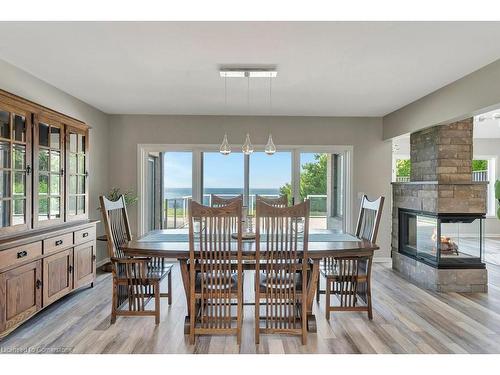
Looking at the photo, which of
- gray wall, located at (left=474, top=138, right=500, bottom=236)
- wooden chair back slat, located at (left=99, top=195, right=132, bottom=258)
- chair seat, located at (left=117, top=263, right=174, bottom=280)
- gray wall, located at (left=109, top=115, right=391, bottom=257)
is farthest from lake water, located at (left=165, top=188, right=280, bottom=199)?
gray wall, located at (left=474, top=138, right=500, bottom=236)

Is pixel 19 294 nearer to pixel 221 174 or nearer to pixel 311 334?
pixel 311 334

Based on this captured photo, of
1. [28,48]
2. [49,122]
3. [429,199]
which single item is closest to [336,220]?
[429,199]

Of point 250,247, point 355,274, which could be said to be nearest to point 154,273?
point 250,247

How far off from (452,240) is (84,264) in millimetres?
4552

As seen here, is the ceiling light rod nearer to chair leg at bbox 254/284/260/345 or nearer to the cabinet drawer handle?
chair leg at bbox 254/284/260/345

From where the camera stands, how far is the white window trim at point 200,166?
18.8ft

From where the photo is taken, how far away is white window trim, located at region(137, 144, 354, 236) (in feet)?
18.8

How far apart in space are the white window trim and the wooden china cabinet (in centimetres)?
144

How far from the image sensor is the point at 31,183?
3273mm

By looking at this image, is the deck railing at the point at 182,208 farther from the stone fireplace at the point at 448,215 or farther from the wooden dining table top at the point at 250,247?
the wooden dining table top at the point at 250,247

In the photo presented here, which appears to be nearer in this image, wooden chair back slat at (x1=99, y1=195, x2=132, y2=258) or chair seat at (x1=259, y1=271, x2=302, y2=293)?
chair seat at (x1=259, y1=271, x2=302, y2=293)

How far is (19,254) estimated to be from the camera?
9.55 feet

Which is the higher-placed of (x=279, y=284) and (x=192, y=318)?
(x=279, y=284)
